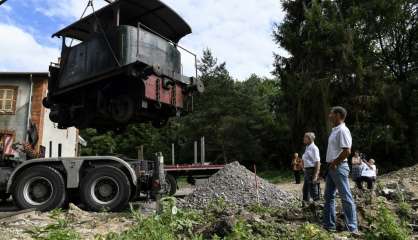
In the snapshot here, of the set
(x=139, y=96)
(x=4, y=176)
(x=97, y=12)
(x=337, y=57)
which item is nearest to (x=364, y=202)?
(x=139, y=96)

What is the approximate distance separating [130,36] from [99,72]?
100 cm

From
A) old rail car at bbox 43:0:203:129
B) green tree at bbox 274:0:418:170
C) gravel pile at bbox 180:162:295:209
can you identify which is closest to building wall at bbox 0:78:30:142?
green tree at bbox 274:0:418:170

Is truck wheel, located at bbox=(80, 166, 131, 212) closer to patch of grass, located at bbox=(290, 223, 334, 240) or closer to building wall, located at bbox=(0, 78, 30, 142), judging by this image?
patch of grass, located at bbox=(290, 223, 334, 240)

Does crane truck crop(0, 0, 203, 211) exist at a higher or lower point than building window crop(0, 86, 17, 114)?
lower

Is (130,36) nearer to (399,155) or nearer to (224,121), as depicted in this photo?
(399,155)

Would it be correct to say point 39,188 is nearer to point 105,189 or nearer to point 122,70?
point 105,189

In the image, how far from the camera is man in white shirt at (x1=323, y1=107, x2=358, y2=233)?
22.3 ft

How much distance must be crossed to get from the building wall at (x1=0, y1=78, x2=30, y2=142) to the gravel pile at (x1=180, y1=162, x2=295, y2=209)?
2126 cm

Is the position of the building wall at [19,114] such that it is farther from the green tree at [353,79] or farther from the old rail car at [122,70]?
the old rail car at [122,70]

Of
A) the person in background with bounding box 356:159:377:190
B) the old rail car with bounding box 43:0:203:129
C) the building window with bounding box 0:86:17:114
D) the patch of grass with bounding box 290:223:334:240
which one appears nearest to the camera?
the patch of grass with bounding box 290:223:334:240

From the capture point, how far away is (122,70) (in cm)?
1043

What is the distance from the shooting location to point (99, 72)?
35.5 ft

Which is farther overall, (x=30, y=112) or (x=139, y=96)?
(x=30, y=112)

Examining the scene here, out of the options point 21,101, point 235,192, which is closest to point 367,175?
point 235,192
